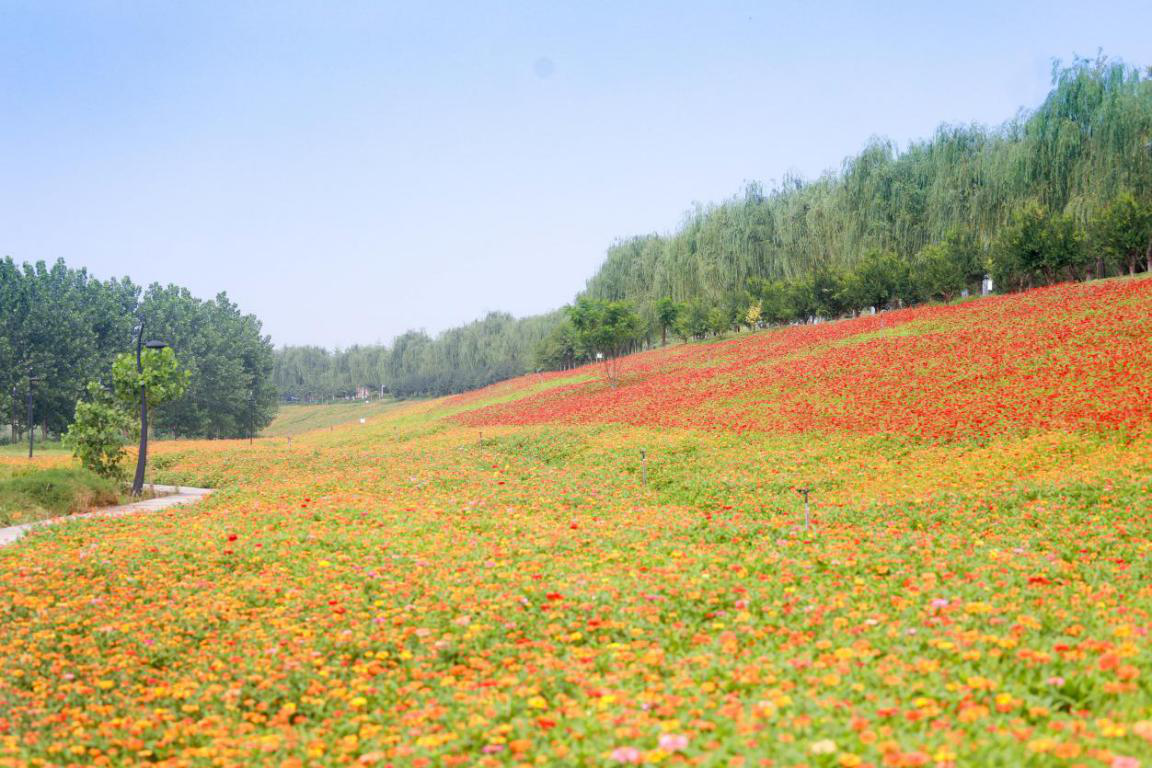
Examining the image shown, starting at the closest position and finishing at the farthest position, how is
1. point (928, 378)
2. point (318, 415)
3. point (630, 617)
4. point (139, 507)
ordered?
point (630, 617) → point (139, 507) → point (928, 378) → point (318, 415)

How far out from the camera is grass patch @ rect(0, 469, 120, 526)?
15.7 metres

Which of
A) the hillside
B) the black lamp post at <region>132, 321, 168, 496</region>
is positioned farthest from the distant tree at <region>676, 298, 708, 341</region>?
the black lamp post at <region>132, 321, 168, 496</region>

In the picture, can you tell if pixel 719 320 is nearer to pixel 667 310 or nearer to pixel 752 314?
pixel 752 314

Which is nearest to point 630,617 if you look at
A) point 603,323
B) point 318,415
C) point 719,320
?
point 603,323

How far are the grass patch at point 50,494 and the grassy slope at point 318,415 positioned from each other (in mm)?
62764

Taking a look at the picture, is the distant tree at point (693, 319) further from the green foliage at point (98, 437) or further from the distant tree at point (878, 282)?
the green foliage at point (98, 437)

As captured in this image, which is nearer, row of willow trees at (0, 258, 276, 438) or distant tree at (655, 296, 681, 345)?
row of willow trees at (0, 258, 276, 438)

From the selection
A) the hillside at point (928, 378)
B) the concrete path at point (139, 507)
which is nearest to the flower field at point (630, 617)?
the hillside at point (928, 378)

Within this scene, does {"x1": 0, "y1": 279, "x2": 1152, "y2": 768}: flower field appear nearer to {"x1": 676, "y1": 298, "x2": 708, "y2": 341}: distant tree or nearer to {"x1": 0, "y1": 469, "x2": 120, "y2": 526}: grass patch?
{"x1": 0, "y1": 469, "x2": 120, "y2": 526}: grass patch

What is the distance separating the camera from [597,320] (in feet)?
128

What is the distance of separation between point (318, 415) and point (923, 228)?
80.1 m

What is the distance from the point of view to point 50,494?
17.0m

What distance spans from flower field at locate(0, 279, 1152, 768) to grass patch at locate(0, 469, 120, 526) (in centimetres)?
393

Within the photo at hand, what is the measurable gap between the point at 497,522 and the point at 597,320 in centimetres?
2854
